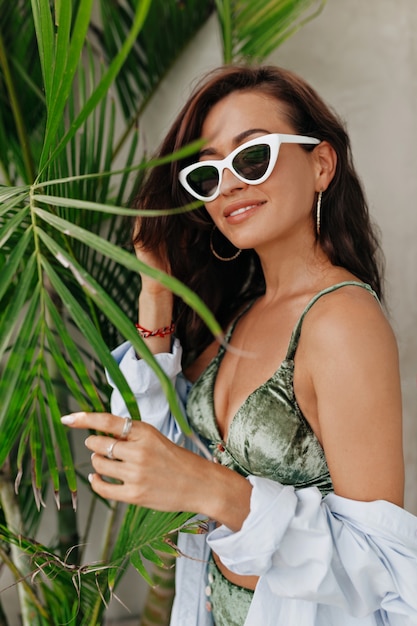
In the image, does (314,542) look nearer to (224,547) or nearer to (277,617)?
(224,547)

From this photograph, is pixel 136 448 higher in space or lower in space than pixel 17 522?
higher

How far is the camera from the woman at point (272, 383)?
848mm

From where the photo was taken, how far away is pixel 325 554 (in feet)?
2.81

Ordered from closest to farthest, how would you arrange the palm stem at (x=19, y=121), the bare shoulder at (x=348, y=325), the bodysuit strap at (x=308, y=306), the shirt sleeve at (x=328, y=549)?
1. the shirt sleeve at (x=328, y=549)
2. the bare shoulder at (x=348, y=325)
3. the bodysuit strap at (x=308, y=306)
4. the palm stem at (x=19, y=121)

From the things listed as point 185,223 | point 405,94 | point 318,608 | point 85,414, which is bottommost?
point 318,608

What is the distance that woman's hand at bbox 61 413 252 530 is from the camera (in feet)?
2.38

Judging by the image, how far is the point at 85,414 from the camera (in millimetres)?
702

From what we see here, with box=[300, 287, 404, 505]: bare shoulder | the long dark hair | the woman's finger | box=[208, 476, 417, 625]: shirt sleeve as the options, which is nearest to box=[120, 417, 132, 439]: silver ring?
the woman's finger

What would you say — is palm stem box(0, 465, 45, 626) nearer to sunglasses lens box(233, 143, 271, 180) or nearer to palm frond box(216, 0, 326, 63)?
sunglasses lens box(233, 143, 271, 180)

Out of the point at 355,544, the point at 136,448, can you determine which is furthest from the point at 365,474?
the point at 136,448

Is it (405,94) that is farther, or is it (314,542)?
(405,94)

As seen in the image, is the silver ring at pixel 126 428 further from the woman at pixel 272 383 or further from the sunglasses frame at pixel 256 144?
the sunglasses frame at pixel 256 144

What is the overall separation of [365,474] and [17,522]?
0.80m

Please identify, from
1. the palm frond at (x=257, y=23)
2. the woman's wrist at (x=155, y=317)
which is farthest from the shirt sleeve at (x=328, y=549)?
the palm frond at (x=257, y=23)
